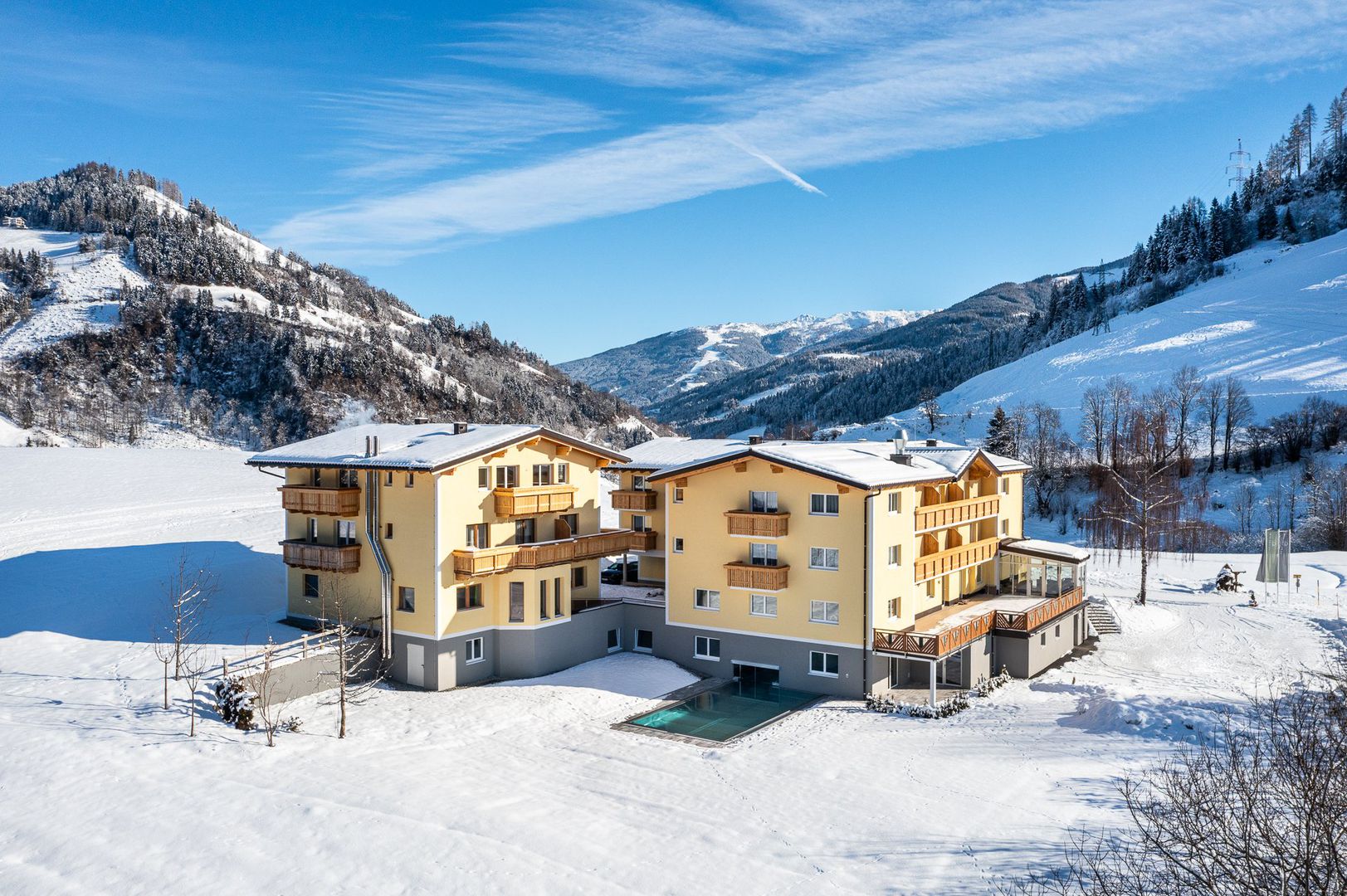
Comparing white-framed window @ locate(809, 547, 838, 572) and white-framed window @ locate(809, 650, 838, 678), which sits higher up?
white-framed window @ locate(809, 547, 838, 572)

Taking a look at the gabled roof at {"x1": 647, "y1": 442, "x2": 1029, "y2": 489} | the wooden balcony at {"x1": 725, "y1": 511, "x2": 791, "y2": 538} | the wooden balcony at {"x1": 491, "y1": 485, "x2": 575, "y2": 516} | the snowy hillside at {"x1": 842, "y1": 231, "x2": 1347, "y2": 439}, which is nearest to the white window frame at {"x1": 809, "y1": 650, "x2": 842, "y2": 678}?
the wooden balcony at {"x1": 725, "y1": 511, "x2": 791, "y2": 538}

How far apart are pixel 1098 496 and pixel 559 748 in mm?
77246

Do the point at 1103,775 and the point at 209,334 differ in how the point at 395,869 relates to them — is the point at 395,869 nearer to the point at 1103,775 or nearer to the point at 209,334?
the point at 1103,775

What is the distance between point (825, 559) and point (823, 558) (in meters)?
0.07

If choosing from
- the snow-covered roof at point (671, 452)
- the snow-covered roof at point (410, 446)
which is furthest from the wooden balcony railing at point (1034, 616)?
the snow-covered roof at point (410, 446)

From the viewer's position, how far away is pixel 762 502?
34.9m

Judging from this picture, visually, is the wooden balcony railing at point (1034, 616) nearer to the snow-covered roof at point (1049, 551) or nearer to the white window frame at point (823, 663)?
the snow-covered roof at point (1049, 551)

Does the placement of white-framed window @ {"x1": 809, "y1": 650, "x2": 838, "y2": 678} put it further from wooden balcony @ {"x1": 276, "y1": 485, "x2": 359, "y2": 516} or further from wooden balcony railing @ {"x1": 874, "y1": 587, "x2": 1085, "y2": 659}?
wooden balcony @ {"x1": 276, "y1": 485, "x2": 359, "y2": 516}

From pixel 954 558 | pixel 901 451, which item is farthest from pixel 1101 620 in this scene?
pixel 901 451

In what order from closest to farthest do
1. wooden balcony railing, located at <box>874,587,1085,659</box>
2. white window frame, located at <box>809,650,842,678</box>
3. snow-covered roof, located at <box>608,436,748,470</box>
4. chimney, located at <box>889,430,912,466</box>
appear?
1. wooden balcony railing, located at <box>874,587,1085,659</box>
2. white window frame, located at <box>809,650,842,678</box>
3. chimney, located at <box>889,430,912,466</box>
4. snow-covered roof, located at <box>608,436,748,470</box>

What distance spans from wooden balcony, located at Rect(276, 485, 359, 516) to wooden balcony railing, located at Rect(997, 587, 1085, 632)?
26978 millimetres

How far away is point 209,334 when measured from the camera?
5369 inches

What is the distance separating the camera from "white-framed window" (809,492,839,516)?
33.5m

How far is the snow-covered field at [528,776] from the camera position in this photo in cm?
1778
